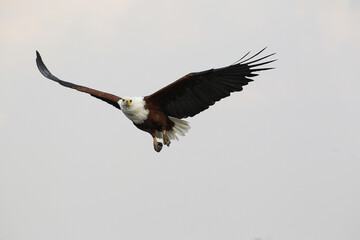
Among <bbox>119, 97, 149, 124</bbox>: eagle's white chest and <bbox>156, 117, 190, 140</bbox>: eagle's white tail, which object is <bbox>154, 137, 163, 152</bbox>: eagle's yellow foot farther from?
<bbox>119, 97, 149, 124</bbox>: eagle's white chest

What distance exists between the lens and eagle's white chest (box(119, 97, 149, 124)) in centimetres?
1535

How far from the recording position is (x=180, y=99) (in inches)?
608

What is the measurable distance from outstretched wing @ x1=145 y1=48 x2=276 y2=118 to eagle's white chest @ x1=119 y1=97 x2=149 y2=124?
0.55ft

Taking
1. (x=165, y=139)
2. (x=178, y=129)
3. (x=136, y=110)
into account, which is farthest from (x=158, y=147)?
(x=136, y=110)

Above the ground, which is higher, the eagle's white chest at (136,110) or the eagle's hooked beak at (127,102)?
the eagle's hooked beak at (127,102)

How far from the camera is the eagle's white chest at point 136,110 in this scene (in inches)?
604

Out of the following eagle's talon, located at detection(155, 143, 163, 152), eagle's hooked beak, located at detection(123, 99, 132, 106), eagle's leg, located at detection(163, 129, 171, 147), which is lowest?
eagle's talon, located at detection(155, 143, 163, 152)

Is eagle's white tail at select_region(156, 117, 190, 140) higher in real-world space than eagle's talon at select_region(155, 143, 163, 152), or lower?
higher

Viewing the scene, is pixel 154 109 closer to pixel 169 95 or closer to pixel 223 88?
pixel 169 95

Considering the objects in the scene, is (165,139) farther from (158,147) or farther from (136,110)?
(136,110)

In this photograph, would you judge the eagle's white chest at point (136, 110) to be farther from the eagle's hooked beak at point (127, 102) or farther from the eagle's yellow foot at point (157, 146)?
the eagle's yellow foot at point (157, 146)

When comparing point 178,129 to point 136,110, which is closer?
point 136,110

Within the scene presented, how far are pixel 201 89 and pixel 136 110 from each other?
1.26 m

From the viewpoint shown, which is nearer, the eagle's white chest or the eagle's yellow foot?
the eagle's white chest
